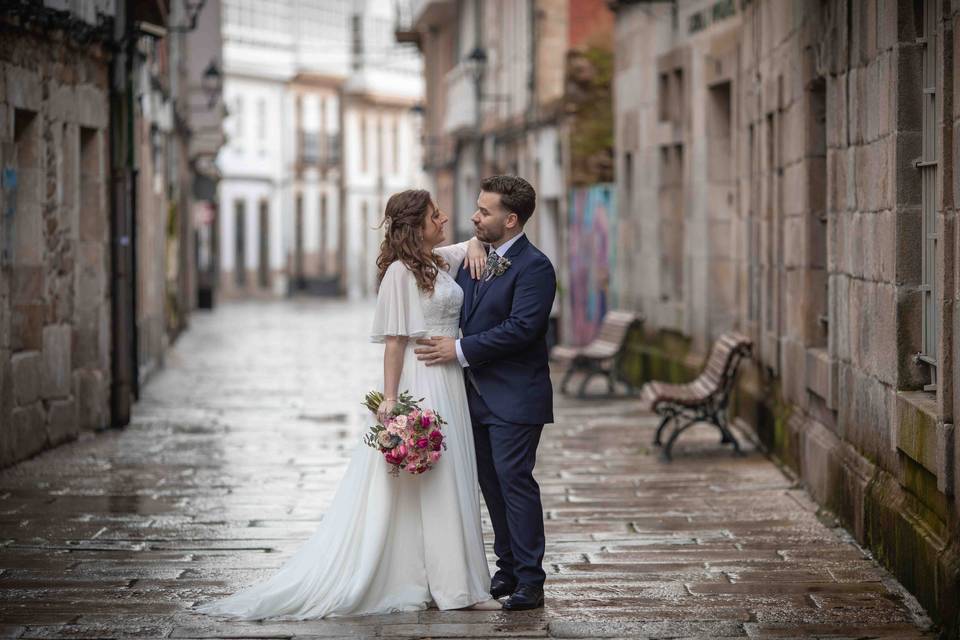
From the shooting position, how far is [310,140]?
222 ft

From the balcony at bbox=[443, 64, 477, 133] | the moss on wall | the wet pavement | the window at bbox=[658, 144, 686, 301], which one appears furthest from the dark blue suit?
the balcony at bbox=[443, 64, 477, 133]

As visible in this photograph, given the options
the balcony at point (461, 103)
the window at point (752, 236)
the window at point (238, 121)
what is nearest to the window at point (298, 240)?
the window at point (238, 121)

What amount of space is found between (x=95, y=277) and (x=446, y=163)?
27.7m

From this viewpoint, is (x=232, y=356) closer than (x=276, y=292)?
Yes

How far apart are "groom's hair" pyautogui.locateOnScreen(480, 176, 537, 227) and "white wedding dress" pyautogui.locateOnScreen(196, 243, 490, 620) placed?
460 millimetres

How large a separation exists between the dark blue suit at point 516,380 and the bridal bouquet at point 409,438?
30 cm

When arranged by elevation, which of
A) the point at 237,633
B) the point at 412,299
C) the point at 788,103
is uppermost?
the point at 788,103

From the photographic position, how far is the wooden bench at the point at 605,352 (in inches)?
738

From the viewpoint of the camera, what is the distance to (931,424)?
7762 mm

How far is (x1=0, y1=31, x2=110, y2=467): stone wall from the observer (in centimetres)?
1297

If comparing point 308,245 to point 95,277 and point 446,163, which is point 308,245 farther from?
point 95,277

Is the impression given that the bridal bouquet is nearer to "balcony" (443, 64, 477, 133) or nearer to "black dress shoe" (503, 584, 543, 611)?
"black dress shoe" (503, 584, 543, 611)

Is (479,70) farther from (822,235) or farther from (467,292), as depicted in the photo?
(467,292)

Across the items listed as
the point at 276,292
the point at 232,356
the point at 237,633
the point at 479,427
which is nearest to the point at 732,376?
the point at 479,427
